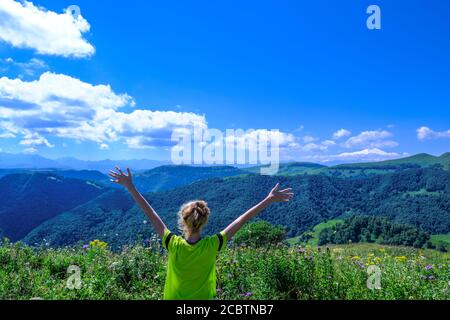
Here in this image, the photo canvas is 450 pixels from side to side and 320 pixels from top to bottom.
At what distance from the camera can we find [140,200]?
4461 mm

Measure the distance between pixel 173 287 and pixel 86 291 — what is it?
87.8 inches

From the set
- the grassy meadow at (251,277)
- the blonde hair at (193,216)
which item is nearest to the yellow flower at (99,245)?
the grassy meadow at (251,277)

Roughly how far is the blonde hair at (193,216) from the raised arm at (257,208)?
1.06 ft

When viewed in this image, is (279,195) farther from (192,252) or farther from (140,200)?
(140,200)

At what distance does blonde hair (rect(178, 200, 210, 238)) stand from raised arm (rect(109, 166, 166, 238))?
0.31 m

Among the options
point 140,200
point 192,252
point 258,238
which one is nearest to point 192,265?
point 192,252

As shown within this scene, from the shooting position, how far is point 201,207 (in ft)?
13.9

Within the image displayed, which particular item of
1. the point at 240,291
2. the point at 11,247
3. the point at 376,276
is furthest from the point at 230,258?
the point at 11,247

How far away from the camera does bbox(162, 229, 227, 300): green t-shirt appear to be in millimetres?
4176

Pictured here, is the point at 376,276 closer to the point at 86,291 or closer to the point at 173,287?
the point at 173,287

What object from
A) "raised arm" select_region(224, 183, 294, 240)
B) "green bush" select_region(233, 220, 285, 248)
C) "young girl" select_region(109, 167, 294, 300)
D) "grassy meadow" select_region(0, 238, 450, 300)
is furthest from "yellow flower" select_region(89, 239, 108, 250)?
"raised arm" select_region(224, 183, 294, 240)

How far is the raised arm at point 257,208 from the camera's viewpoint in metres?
4.33

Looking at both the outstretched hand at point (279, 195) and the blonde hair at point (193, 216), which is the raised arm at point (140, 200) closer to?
the blonde hair at point (193, 216)

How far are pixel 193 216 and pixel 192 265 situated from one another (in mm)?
563
